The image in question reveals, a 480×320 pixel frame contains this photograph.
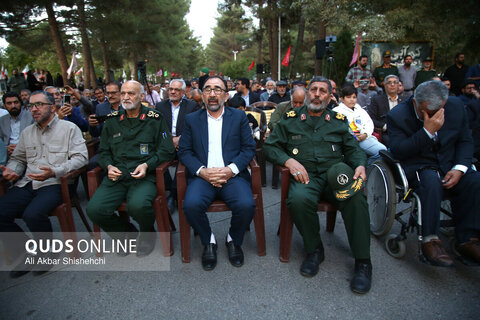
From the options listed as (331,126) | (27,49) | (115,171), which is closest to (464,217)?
(331,126)

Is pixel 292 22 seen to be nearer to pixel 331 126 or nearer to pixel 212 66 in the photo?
pixel 331 126

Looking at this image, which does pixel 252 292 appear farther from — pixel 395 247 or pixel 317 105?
pixel 317 105

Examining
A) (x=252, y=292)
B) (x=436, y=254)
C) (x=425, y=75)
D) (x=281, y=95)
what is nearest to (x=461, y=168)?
(x=436, y=254)

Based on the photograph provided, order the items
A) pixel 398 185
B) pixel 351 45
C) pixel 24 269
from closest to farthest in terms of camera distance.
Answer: pixel 24 269 → pixel 398 185 → pixel 351 45

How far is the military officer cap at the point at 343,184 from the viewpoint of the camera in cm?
217

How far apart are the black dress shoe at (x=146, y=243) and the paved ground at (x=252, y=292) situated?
269 millimetres

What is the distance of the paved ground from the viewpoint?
1940 mm

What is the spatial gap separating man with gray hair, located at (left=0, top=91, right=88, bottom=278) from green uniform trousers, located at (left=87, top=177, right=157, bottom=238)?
0.40 m

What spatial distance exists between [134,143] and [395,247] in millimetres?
2548

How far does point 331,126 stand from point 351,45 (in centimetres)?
1082

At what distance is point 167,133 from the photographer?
114 inches

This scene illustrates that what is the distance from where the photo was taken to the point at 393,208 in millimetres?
2418

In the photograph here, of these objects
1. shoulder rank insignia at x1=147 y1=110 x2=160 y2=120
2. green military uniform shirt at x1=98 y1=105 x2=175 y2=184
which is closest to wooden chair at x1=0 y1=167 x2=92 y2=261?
green military uniform shirt at x1=98 y1=105 x2=175 y2=184

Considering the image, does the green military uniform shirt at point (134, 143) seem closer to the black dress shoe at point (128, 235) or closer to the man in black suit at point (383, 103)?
the black dress shoe at point (128, 235)
